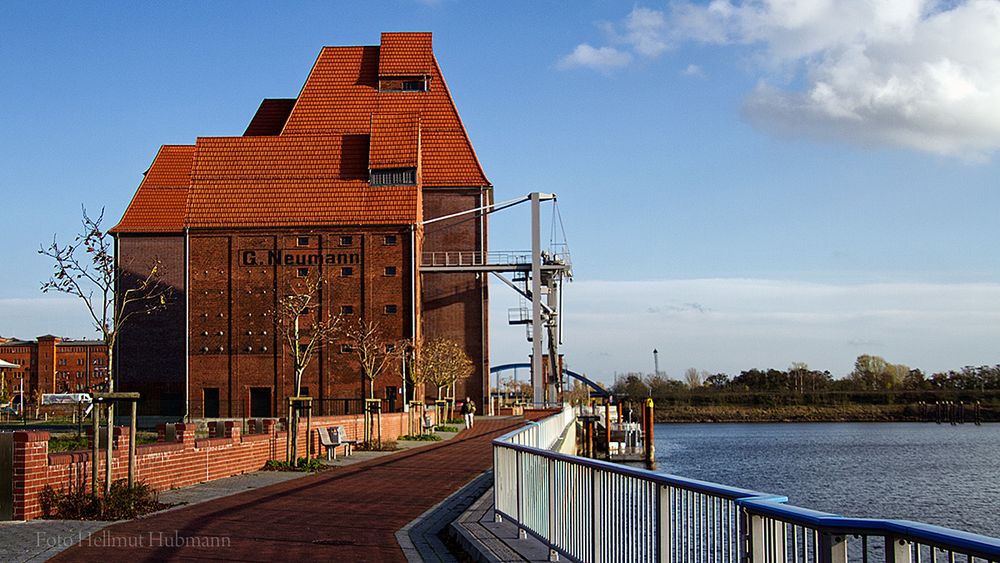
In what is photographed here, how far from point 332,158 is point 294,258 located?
744cm

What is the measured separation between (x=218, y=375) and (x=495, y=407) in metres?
23.5

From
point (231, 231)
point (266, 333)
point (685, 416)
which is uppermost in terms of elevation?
point (231, 231)

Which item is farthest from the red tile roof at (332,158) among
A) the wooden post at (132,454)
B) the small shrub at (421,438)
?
the wooden post at (132,454)

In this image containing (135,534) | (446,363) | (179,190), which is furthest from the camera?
(179,190)

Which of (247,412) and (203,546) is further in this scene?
(247,412)

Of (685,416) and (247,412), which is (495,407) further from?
(685,416)

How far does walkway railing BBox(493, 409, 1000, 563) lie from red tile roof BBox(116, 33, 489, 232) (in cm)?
5460

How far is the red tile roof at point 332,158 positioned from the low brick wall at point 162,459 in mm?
37800

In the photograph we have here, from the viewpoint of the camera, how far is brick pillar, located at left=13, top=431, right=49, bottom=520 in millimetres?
13117

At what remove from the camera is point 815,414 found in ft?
509

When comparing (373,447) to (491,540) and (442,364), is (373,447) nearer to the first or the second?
(491,540)

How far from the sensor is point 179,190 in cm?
7356

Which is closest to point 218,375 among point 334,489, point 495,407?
point 495,407

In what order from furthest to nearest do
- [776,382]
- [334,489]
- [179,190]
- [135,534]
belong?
[776,382]
[179,190]
[334,489]
[135,534]
